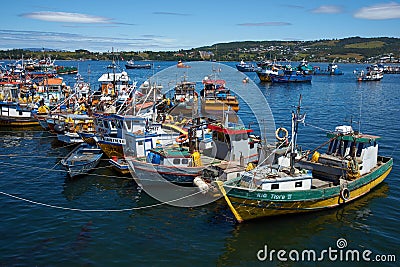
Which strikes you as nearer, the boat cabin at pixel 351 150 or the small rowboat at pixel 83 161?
the boat cabin at pixel 351 150

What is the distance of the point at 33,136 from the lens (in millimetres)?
46094

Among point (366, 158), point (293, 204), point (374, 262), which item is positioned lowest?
point (374, 262)

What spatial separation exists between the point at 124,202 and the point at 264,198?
381 inches

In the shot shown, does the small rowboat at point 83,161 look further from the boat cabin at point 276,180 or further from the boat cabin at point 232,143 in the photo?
the boat cabin at point 276,180

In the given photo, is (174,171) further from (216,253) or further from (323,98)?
(323,98)

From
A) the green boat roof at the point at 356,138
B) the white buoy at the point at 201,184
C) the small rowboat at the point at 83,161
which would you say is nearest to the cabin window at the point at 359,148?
the green boat roof at the point at 356,138

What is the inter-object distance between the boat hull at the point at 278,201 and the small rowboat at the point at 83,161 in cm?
1369

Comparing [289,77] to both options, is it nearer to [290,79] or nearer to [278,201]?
[290,79]

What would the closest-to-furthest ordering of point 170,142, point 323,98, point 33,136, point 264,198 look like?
1. point 264,198
2. point 170,142
3. point 33,136
4. point 323,98

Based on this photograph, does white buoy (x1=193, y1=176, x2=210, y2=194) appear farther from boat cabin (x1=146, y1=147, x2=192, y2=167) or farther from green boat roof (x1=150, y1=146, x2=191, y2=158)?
green boat roof (x1=150, y1=146, x2=191, y2=158)

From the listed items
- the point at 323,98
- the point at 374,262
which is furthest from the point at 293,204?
the point at 323,98

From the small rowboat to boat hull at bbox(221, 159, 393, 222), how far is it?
13692 mm

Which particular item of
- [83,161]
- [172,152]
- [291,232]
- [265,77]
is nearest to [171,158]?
[172,152]

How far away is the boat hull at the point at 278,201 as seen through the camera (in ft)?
68.2
